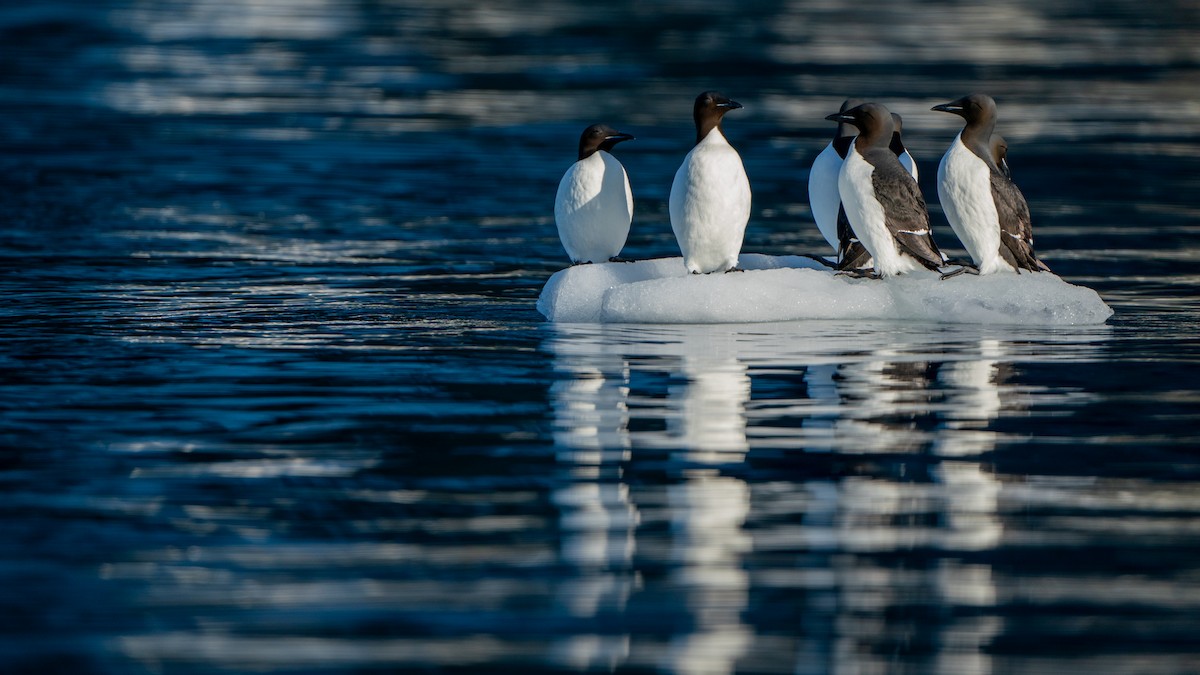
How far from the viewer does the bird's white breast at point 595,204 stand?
12805 millimetres

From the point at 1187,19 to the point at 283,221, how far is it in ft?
100

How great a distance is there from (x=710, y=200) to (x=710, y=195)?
32 millimetres

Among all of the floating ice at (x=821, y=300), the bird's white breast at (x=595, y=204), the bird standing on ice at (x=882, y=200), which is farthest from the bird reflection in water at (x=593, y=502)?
the bird standing on ice at (x=882, y=200)

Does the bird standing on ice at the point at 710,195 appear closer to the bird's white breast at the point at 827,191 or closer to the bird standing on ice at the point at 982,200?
the bird's white breast at the point at 827,191

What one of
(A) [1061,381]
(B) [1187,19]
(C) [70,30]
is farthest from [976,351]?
(B) [1187,19]

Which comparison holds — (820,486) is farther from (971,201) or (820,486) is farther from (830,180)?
(830,180)

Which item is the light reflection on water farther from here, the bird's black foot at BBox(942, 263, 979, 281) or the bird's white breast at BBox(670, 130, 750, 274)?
the bird's white breast at BBox(670, 130, 750, 274)

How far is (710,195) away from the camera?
12.3m

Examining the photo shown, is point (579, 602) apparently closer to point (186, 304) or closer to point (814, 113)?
point (186, 304)

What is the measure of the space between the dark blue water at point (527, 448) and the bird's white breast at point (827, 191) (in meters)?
1.49

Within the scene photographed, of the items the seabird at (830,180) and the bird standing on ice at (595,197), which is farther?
the seabird at (830,180)

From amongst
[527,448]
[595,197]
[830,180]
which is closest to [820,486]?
[527,448]

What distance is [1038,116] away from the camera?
27.0 m

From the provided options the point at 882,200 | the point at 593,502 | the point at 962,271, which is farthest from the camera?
the point at 962,271
